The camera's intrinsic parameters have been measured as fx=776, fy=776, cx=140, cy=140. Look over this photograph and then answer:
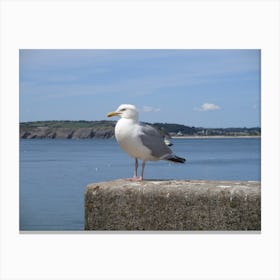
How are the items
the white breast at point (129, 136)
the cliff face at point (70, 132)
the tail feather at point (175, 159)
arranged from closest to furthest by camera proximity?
the white breast at point (129, 136) → the tail feather at point (175, 159) → the cliff face at point (70, 132)

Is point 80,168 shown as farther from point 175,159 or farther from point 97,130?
point 175,159

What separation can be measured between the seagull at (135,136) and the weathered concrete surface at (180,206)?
41 centimetres

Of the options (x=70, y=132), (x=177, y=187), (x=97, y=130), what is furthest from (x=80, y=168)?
(x=177, y=187)

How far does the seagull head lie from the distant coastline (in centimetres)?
47

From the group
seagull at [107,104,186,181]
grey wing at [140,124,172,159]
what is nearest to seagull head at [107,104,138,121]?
seagull at [107,104,186,181]

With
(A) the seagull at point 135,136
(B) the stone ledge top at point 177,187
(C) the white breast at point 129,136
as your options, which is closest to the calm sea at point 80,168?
(B) the stone ledge top at point 177,187

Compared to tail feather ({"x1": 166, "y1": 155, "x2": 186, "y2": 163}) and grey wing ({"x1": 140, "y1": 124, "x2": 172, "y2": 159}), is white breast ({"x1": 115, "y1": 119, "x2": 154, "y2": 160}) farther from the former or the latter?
tail feather ({"x1": 166, "y1": 155, "x2": 186, "y2": 163})

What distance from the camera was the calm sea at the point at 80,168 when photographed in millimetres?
8484

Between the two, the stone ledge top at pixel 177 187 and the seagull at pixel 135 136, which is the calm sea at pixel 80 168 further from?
the seagull at pixel 135 136

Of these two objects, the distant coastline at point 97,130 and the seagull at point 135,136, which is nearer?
the seagull at point 135,136

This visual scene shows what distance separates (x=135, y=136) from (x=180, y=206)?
0.87 m

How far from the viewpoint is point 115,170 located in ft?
32.1
